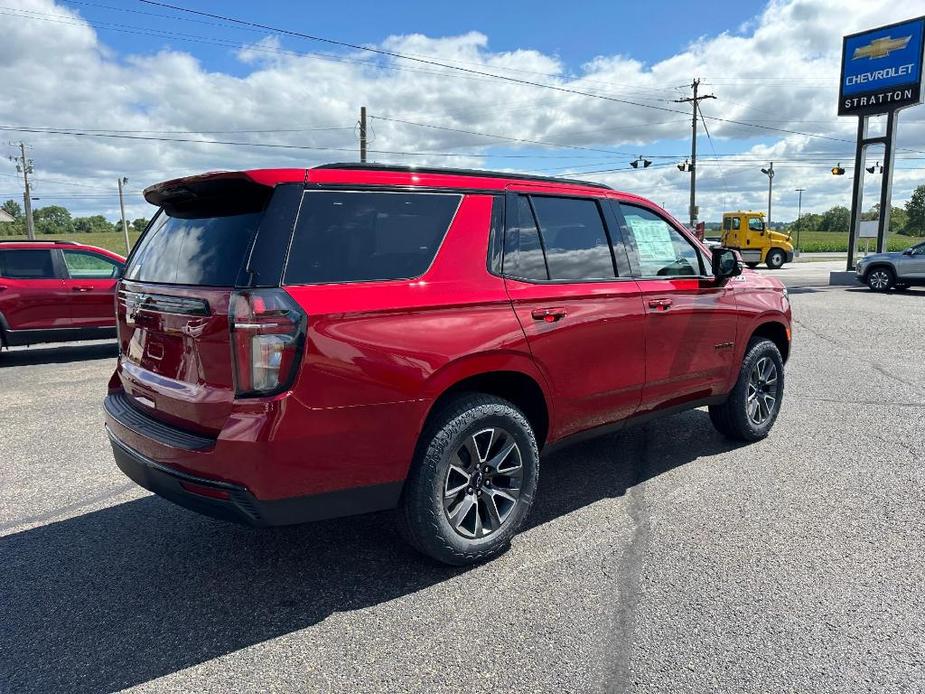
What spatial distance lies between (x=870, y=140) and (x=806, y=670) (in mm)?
26464

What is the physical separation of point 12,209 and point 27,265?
12237 cm

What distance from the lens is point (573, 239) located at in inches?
147

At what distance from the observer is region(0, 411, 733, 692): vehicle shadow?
8.30 ft

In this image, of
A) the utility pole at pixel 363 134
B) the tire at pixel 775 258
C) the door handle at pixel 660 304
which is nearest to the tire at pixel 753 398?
the door handle at pixel 660 304

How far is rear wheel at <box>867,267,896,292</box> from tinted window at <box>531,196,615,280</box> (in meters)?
18.8

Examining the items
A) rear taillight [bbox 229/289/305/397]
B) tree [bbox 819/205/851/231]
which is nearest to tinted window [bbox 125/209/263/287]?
rear taillight [bbox 229/289/305/397]

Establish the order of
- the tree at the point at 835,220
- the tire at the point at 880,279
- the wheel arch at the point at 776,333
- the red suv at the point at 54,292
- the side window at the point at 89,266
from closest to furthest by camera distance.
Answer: the wheel arch at the point at 776,333, the red suv at the point at 54,292, the side window at the point at 89,266, the tire at the point at 880,279, the tree at the point at 835,220

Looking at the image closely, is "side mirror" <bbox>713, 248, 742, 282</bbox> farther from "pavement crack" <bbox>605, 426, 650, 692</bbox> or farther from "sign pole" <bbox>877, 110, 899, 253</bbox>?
"sign pole" <bbox>877, 110, 899, 253</bbox>

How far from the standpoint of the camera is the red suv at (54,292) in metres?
8.95

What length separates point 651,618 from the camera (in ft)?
8.92

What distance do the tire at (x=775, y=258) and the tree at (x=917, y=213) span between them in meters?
88.2

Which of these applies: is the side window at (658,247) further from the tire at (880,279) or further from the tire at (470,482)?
the tire at (880,279)

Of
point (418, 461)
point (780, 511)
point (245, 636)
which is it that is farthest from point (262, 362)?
point (780, 511)

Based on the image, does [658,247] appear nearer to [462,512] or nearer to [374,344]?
[462,512]
